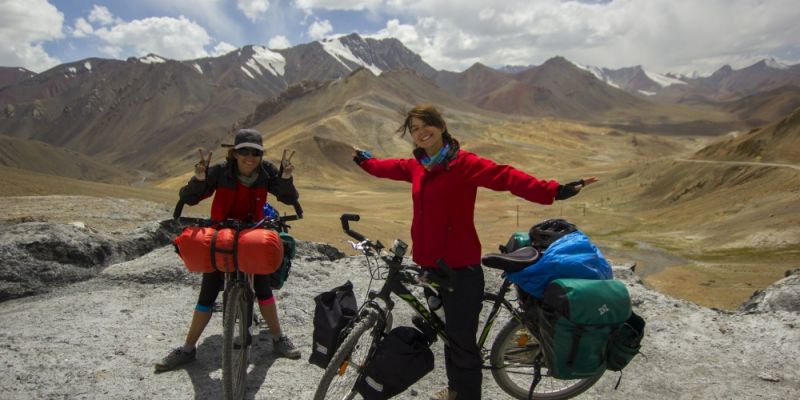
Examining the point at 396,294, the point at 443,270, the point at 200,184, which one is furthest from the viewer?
the point at 200,184

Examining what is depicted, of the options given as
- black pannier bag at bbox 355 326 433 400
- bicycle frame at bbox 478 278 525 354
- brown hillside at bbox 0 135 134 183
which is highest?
brown hillside at bbox 0 135 134 183

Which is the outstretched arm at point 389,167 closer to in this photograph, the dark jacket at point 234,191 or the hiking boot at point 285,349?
the dark jacket at point 234,191

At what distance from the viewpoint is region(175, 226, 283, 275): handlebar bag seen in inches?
161

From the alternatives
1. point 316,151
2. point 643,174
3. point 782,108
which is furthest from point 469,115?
point 782,108

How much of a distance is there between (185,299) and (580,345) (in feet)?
16.2

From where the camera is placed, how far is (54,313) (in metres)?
5.82

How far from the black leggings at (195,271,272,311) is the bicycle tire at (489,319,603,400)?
2.27 meters

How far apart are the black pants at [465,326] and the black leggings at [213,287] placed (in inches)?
79.0

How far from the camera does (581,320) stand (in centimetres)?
368

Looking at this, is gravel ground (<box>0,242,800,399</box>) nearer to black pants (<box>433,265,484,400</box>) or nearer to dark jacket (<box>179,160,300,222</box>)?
black pants (<box>433,265,484,400</box>)

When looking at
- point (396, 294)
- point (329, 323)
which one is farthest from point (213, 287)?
point (396, 294)

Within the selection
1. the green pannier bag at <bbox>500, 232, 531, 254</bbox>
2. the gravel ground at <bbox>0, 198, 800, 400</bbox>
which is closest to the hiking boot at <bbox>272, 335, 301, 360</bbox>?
the gravel ground at <bbox>0, 198, 800, 400</bbox>

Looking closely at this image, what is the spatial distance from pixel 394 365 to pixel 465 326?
60 centimetres

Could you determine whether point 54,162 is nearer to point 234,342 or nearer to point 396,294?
point 234,342
